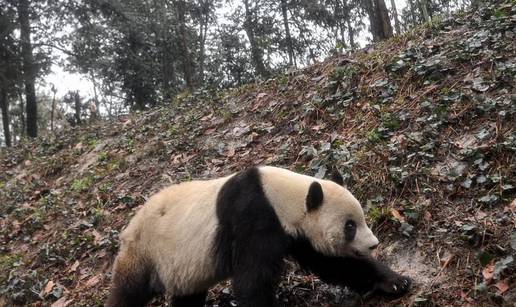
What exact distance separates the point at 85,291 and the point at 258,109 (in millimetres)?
4809

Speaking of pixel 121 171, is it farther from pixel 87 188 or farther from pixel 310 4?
pixel 310 4

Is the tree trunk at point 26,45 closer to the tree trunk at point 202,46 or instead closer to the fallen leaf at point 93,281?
the tree trunk at point 202,46

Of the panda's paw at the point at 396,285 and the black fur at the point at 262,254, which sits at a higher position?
the black fur at the point at 262,254

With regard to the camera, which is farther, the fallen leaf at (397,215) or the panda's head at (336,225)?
the fallen leaf at (397,215)

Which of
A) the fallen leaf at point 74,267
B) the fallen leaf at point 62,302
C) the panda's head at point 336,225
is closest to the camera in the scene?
the panda's head at point 336,225

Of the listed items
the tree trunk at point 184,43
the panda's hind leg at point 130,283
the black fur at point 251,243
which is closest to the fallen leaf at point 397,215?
the black fur at point 251,243

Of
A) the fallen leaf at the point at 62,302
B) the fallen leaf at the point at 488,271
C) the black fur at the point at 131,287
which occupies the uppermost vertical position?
the black fur at the point at 131,287

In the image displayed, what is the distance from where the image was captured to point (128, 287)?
5559mm

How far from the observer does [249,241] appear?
471 cm

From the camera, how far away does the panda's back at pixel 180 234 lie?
5.26 metres

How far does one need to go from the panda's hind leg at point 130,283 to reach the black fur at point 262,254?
3.25ft

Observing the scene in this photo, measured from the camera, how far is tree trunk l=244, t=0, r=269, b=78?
25.9 metres

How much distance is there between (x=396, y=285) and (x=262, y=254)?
1320 millimetres

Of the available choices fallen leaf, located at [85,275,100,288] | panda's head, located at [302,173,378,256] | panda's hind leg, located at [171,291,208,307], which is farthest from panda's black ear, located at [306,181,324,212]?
fallen leaf, located at [85,275,100,288]
